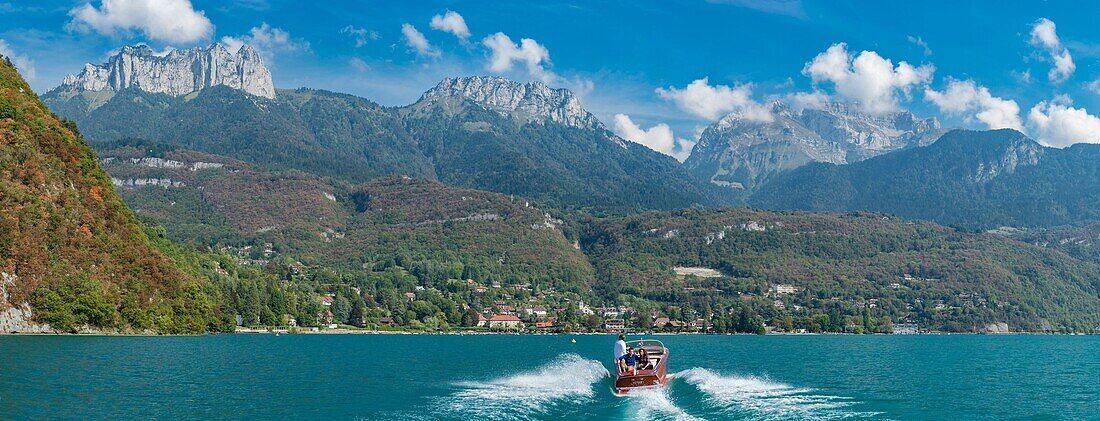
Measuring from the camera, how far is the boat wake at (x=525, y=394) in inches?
2243

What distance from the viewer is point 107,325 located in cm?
11869

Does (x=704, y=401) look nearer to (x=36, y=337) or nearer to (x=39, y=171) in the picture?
(x=36, y=337)

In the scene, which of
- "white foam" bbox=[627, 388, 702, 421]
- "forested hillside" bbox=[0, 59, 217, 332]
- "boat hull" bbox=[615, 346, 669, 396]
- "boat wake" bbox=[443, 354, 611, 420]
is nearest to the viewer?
"white foam" bbox=[627, 388, 702, 421]

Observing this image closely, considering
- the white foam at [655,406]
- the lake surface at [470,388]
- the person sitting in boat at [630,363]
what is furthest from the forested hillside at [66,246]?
the white foam at [655,406]

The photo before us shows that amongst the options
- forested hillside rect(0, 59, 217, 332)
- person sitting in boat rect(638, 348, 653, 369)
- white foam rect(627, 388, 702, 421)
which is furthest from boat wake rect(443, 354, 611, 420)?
forested hillside rect(0, 59, 217, 332)

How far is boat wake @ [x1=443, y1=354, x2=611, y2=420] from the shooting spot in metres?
57.0

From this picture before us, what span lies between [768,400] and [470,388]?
2052 centimetres

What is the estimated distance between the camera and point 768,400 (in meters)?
61.7

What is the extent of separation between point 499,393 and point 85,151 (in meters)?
99.5

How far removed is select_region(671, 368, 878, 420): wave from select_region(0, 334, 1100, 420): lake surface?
130 millimetres

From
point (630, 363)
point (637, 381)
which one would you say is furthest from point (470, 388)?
point (637, 381)

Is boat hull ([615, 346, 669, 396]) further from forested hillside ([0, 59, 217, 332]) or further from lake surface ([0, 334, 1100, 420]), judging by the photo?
forested hillside ([0, 59, 217, 332])

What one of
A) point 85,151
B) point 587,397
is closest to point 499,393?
point 587,397

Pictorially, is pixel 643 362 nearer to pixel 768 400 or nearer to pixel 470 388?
pixel 768 400
